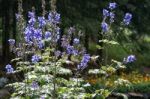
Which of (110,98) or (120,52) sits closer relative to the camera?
(110,98)

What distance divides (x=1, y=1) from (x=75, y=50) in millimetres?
7719

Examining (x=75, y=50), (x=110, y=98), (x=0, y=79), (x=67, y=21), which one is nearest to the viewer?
(x=75, y=50)

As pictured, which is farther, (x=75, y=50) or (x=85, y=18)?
(x=85, y=18)

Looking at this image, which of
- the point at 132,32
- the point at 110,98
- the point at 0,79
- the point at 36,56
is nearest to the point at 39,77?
the point at 36,56

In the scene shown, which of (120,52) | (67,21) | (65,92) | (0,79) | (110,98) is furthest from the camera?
(120,52)

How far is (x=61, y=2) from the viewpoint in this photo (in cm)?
1427

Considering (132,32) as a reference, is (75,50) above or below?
below

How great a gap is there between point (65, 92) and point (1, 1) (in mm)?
8230

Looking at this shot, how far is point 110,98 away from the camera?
1127cm

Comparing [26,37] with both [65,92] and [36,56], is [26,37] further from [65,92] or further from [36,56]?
[65,92]

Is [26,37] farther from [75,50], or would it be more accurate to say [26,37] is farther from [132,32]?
[132,32]

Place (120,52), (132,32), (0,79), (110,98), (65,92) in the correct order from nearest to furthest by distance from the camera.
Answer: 1. (65,92)
2. (110,98)
3. (0,79)
4. (132,32)
5. (120,52)

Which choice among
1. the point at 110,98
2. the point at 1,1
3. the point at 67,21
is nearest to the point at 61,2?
the point at 67,21

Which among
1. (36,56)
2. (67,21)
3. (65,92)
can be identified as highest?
(67,21)
